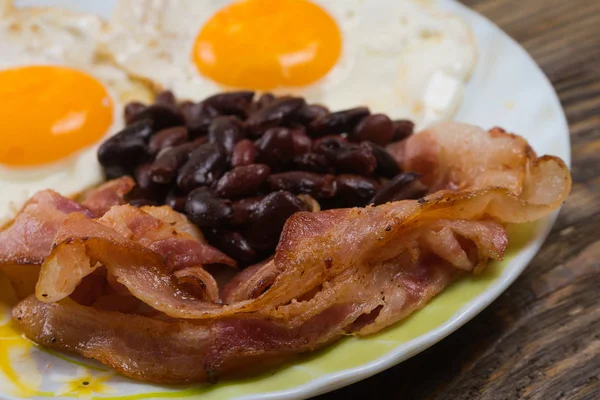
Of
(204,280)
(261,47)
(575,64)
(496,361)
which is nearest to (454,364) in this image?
(496,361)

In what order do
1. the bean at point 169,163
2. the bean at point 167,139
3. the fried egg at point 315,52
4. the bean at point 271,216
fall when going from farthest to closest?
the fried egg at point 315,52 → the bean at point 167,139 → the bean at point 169,163 → the bean at point 271,216

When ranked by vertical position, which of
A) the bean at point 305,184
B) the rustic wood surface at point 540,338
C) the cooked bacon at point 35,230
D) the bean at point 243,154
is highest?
the bean at point 243,154

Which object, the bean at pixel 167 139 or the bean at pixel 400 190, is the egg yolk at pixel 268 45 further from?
the bean at pixel 400 190

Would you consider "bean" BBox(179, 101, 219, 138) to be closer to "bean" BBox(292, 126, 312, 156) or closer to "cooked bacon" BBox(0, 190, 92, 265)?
"bean" BBox(292, 126, 312, 156)

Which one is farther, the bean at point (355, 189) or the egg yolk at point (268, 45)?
the egg yolk at point (268, 45)

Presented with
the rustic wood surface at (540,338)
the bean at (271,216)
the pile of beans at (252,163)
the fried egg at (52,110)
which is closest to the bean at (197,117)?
the pile of beans at (252,163)

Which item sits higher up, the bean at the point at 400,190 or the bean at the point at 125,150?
the bean at the point at 400,190

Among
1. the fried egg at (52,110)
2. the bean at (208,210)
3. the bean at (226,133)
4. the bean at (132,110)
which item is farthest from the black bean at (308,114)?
the fried egg at (52,110)

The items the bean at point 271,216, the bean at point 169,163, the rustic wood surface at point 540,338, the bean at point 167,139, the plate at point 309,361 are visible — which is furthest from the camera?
the bean at point 167,139

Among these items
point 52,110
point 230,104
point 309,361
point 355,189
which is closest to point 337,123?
point 355,189
